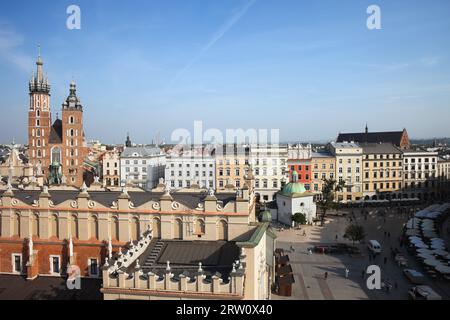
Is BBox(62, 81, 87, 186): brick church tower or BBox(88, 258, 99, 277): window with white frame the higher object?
BBox(62, 81, 87, 186): brick church tower

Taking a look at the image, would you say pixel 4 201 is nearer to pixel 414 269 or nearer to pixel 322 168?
pixel 414 269

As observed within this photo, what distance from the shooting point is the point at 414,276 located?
37.9m

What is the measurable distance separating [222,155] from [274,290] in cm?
4818

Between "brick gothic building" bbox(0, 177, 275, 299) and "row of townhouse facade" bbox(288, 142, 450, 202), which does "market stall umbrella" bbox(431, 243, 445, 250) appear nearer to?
"brick gothic building" bbox(0, 177, 275, 299)

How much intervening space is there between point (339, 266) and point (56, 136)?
69.2 m

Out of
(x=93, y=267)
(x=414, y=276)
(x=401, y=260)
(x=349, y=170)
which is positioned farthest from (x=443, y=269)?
(x=349, y=170)

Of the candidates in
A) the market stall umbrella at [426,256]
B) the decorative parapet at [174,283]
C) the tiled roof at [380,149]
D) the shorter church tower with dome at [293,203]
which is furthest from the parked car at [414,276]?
the tiled roof at [380,149]

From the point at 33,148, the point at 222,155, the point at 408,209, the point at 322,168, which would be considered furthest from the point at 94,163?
the point at 408,209

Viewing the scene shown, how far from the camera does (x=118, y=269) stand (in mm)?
19875

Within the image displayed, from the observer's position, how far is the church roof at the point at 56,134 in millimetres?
86500

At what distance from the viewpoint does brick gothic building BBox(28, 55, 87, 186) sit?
8488 cm

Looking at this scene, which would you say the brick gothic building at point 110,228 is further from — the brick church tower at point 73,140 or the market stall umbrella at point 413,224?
the brick church tower at point 73,140

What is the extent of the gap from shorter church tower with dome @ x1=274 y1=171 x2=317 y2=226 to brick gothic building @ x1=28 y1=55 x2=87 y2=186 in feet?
149

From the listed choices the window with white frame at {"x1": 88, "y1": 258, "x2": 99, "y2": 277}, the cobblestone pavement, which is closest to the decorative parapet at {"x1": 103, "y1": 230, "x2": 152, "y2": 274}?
the window with white frame at {"x1": 88, "y1": 258, "x2": 99, "y2": 277}
